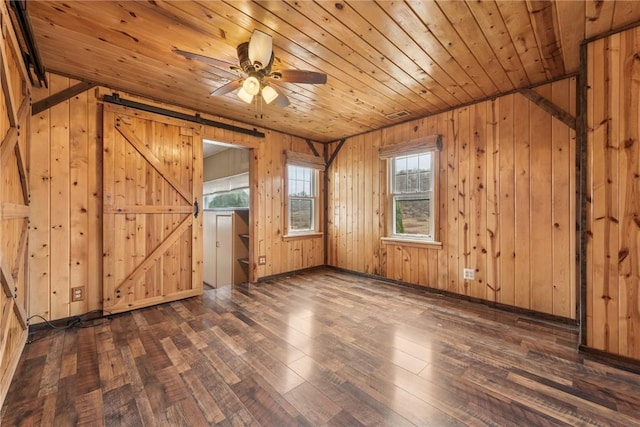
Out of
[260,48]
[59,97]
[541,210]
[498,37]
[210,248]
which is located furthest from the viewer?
[210,248]

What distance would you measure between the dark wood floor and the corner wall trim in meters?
2.35

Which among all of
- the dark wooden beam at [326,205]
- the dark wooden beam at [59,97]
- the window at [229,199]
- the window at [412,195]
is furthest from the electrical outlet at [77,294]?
the window at [412,195]

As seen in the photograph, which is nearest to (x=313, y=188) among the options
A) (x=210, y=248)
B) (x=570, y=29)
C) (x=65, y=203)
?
(x=210, y=248)

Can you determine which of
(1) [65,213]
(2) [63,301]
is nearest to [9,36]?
(1) [65,213]

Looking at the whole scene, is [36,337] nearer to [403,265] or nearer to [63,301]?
[63,301]

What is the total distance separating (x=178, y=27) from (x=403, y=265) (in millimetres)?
3798

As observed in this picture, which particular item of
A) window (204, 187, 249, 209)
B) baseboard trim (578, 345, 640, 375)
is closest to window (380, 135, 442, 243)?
baseboard trim (578, 345, 640, 375)

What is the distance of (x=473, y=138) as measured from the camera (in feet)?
10.9

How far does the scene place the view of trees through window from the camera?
3.84 meters

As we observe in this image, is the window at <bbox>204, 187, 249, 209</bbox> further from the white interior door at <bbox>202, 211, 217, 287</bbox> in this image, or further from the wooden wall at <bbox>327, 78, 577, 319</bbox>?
the wooden wall at <bbox>327, 78, 577, 319</bbox>

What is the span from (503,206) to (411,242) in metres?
1.24

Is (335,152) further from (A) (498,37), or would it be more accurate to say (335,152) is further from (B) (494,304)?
(B) (494,304)

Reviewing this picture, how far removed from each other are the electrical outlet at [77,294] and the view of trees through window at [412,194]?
4.03 metres

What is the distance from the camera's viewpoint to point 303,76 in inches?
80.7
